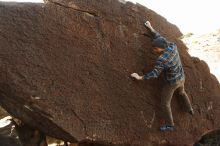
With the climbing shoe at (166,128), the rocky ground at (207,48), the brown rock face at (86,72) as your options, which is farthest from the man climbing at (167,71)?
the rocky ground at (207,48)

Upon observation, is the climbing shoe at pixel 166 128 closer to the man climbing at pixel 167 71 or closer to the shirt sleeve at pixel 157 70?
the man climbing at pixel 167 71

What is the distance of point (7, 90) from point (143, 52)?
188 centimetres

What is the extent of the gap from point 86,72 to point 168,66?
1033 mm

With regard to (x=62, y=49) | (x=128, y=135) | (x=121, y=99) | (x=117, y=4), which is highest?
(x=117, y=4)

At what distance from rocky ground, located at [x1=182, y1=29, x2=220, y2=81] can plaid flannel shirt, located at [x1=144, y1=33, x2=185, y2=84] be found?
3.62m

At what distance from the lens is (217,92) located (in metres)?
6.02

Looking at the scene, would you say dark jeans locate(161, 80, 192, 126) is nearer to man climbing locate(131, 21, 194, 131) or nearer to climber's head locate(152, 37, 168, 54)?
man climbing locate(131, 21, 194, 131)

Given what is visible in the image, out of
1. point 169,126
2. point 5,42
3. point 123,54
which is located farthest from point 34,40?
point 169,126

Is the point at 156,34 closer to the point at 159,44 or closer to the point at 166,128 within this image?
the point at 159,44

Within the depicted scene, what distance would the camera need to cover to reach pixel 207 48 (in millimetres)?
9641

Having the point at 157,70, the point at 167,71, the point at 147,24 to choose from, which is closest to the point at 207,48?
the point at 147,24

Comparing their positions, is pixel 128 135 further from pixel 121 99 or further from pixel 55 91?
pixel 55 91

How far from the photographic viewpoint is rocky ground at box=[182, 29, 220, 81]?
8984 millimetres

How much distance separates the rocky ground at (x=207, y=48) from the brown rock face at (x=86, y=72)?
3524mm
